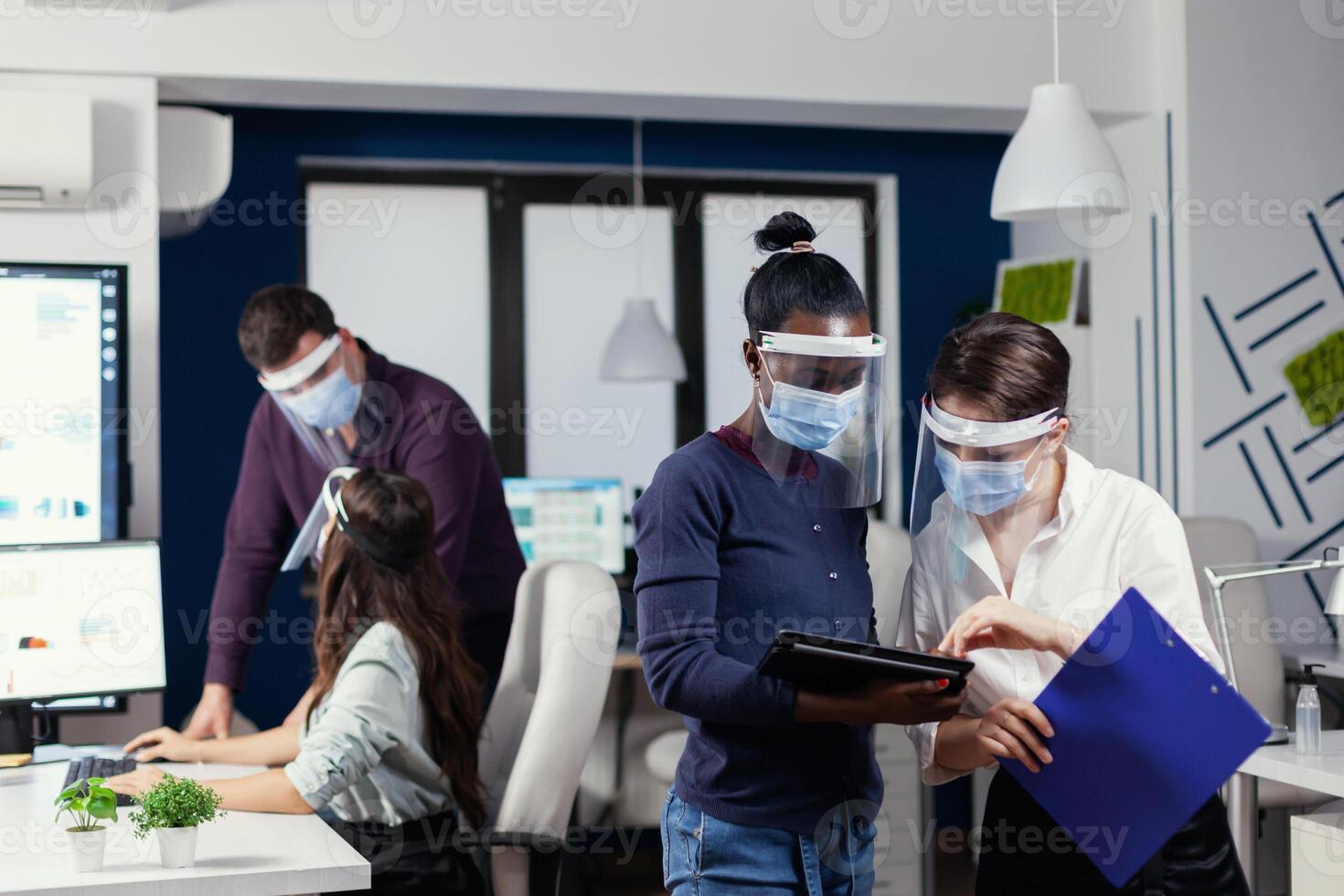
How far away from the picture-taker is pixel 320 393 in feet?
10.0

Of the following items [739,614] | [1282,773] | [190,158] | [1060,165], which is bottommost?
[1282,773]

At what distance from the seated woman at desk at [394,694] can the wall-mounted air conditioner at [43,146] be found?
1.34 metres

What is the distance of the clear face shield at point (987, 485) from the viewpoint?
161cm

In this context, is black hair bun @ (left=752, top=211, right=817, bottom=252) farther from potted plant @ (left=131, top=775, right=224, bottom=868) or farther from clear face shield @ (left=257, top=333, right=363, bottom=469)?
clear face shield @ (left=257, top=333, right=363, bottom=469)

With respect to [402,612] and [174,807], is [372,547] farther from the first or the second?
A: [174,807]

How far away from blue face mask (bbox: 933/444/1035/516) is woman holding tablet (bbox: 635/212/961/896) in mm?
147

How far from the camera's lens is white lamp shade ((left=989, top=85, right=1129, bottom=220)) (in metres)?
3.29

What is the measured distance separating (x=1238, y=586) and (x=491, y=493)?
204 cm

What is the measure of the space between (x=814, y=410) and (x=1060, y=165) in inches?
77.5

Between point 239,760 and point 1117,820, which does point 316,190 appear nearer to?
point 239,760

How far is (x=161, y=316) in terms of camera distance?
4.57 meters

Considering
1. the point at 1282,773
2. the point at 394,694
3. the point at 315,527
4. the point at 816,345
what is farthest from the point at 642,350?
the point at 816,345

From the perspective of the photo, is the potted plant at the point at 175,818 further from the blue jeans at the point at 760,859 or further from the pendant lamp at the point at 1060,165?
the pendant lamp at the point at 1060,165

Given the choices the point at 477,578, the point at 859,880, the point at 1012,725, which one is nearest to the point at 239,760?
the point at 477,578
